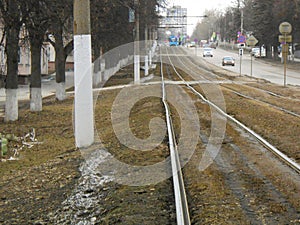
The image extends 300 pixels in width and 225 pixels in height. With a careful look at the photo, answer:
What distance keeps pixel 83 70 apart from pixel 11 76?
7683 millimetres

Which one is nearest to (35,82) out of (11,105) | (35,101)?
(35,101)

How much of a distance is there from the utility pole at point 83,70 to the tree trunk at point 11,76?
7.36 meters

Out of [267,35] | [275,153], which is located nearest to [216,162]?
[275,153]

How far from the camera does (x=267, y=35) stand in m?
77.4

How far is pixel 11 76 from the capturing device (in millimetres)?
19312

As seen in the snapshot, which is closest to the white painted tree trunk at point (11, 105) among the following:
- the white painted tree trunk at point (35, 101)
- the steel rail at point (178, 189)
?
the white painted tree trunk at point (35, 101)

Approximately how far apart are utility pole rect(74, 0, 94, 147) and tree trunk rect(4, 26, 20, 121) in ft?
24.1

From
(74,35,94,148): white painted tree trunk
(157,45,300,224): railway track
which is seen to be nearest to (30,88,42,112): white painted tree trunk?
(74,35,94,148): white painted tree trunk

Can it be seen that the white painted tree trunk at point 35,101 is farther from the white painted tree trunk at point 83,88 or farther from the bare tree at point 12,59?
the white painted tree trunk at point 83,88

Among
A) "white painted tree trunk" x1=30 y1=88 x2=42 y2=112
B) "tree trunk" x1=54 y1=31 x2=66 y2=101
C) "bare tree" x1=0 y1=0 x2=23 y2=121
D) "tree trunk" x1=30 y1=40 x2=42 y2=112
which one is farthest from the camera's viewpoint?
"tree trunk" x1=54 y1=31 x2=66 y2=101

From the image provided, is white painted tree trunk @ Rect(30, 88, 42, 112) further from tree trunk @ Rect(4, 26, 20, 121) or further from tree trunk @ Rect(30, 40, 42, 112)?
tree trunk @ Rect(4, 26, 20, 121)

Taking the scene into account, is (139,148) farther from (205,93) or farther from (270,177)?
(205,93)

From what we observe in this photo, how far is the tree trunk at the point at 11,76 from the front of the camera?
19297 mm

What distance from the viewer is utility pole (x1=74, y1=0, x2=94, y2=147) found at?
1247cm
